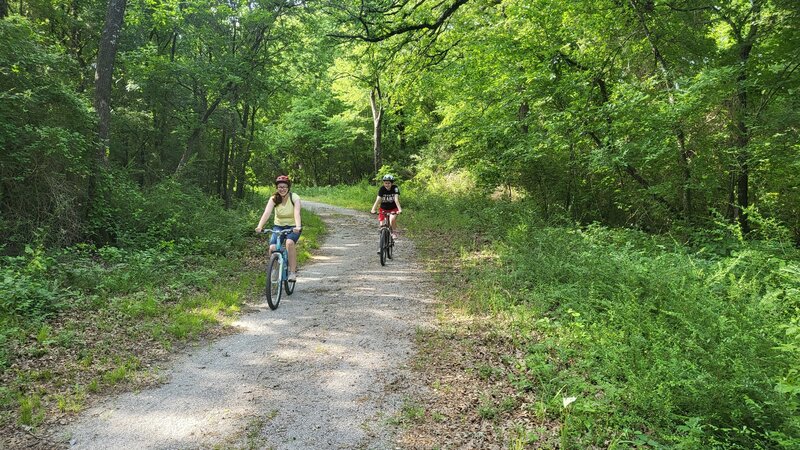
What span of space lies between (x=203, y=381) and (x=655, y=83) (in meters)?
10.1

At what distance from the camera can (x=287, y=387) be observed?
4.86 metres

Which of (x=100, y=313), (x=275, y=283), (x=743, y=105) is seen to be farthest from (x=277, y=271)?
(x=743, y=105)

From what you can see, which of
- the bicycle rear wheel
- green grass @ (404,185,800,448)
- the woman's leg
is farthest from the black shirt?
the woman's leg

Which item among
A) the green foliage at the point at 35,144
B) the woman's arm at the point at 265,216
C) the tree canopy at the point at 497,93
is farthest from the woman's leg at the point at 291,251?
the green foliage at the point at 35,144

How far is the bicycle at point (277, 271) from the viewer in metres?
7.40

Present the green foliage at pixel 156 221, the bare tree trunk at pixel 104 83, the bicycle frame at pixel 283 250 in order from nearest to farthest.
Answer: the bicycle frame at pixel 283 250, the bare tree trunk at pixel 104 83, the green foliage at pixel 156 221

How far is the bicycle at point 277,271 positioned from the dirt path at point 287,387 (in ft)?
0.79

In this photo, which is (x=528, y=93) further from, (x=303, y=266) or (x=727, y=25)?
(x=303, y=266)

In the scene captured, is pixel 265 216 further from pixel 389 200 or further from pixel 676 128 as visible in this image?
pixel 676 128

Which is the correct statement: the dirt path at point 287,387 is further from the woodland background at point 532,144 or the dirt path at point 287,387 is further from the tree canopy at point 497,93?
the tree canopy at point 497,93

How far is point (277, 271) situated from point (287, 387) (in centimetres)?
318

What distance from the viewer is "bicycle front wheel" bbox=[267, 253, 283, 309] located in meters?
7.41

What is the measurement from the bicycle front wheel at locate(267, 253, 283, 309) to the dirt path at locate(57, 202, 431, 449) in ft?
0.59

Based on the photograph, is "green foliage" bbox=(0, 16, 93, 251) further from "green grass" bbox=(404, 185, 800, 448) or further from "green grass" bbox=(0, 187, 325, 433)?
"green grass" bbox=(404, 185, 800, 448)
